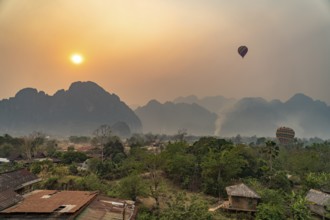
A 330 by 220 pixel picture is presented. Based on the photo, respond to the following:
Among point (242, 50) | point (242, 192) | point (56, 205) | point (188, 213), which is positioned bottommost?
point (188, 213)

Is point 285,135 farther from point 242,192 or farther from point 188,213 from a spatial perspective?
point 188,213

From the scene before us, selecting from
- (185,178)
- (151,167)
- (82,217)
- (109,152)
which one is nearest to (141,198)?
(151,167)

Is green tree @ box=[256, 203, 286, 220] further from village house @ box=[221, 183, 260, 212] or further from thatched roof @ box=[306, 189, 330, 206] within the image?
thatched roof @ box=[306, 189, 330, 206]

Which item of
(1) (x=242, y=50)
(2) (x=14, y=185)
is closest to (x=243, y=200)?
(2) (x=14, y=185)

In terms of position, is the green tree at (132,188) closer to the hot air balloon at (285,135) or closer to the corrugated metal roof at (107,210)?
the corrugated metal roof at (107,210)

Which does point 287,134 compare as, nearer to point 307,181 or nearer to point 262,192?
point 307,181

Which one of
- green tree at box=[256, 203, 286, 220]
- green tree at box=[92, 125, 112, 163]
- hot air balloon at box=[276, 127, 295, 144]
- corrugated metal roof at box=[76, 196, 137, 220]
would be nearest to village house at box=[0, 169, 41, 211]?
corrugated metal roof at box=[76, 196, 137, 220]
